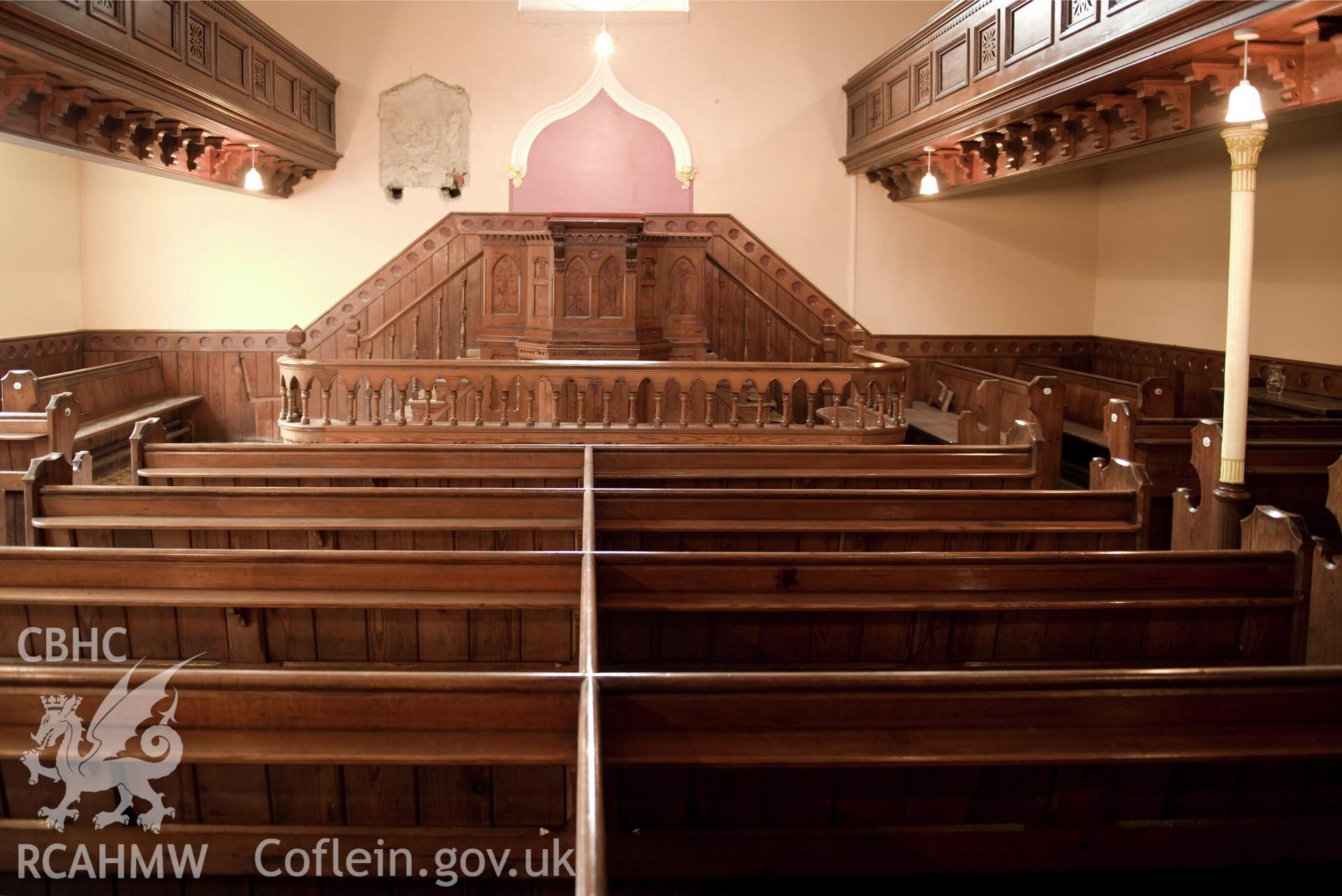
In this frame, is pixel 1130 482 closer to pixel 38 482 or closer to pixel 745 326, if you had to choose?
pixel 38 482

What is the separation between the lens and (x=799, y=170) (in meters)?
11.8

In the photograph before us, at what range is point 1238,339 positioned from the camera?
4.32 m

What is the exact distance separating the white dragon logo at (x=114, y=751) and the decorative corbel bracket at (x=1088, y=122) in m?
6.87

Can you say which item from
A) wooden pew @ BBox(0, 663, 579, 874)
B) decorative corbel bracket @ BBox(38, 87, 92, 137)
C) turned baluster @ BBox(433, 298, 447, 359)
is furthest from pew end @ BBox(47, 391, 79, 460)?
wooden pew @ BBox(0, 663, 579, 874)

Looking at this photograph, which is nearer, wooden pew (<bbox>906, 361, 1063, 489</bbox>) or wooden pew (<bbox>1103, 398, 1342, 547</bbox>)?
wooden pew (<bbox>1103, 398, 1342, 547</bbox>)

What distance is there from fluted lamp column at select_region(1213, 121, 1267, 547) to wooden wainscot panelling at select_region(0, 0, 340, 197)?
19.6ft

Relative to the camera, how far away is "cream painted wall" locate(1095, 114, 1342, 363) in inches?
322

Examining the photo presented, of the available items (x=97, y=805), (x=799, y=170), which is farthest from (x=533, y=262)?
(x=97, y=805)

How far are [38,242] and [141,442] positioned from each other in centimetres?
660

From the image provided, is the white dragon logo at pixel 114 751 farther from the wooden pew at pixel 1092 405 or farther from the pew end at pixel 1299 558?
the wooden pew at pixel 1092 405

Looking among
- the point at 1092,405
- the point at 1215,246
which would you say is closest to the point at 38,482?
the point at 1092,405

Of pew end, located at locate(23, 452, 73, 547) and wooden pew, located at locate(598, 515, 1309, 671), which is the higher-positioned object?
pew end, located at locate(23, 452, 73, 547)

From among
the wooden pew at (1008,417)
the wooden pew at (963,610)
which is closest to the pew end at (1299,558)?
the wooden pew at (963,610)

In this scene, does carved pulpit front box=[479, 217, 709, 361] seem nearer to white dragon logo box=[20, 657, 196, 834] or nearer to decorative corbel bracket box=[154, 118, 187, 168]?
decorative corbel bracket box=[154, 118, 187, 168]
